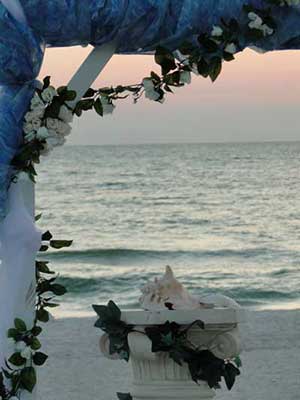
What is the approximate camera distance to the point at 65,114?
3.56 metres

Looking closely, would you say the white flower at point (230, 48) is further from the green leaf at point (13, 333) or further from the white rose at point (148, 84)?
the green leaf at point (13, 333)

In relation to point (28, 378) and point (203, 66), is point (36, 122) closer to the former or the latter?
point (203, 66)

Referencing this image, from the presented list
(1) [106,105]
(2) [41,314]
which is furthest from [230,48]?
(2) [41,314]

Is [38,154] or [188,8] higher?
[188,8]

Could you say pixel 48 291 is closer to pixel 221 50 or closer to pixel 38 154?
pixel 38 154

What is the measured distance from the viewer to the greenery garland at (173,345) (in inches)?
153

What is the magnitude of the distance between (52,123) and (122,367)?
12.1 feet

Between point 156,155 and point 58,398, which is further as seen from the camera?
point 156,155

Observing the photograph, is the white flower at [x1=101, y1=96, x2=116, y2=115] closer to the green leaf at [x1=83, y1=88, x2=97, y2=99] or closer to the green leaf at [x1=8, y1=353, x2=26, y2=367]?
the green leaf at [x1=83, y1=88, x2=97, y2=99]

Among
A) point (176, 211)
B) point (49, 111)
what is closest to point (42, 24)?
point (49, 111)

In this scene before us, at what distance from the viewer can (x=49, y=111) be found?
355 centimetres

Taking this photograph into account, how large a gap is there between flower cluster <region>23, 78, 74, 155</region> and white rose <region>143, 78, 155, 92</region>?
0.27 meters

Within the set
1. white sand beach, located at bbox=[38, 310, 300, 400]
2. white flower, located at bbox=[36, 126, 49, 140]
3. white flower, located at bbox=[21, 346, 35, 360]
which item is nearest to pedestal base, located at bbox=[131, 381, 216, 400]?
white flower, located at bbox=[21, 346, 35, 360]

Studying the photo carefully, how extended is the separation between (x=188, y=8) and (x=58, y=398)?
3.18 m
